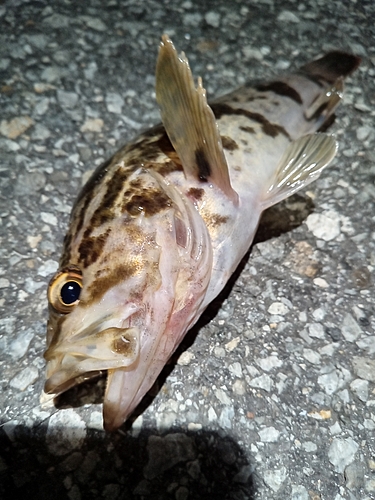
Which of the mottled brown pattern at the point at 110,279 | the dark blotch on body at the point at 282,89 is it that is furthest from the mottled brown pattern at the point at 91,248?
the dark blotch on body at the point at 282,89

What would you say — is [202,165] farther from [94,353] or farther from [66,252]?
[94,353]

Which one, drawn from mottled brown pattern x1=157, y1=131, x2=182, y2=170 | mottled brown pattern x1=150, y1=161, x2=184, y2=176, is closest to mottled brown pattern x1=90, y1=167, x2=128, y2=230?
mottled brown pattern x1=150, y1=161, x2=184, y2=176

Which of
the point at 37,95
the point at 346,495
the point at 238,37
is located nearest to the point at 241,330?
the point at 346,495

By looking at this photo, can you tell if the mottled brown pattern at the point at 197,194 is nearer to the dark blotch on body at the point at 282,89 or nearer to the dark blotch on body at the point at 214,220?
the dark blotch on body at the point at 214,220

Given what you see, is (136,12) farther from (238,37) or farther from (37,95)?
(37,95)

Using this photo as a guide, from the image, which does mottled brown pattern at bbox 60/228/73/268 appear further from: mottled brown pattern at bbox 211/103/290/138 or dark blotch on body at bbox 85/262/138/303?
mottled brown pattern at bbox 211/103/290/138

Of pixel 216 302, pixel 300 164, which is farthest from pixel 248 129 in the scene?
pixel 216 302
